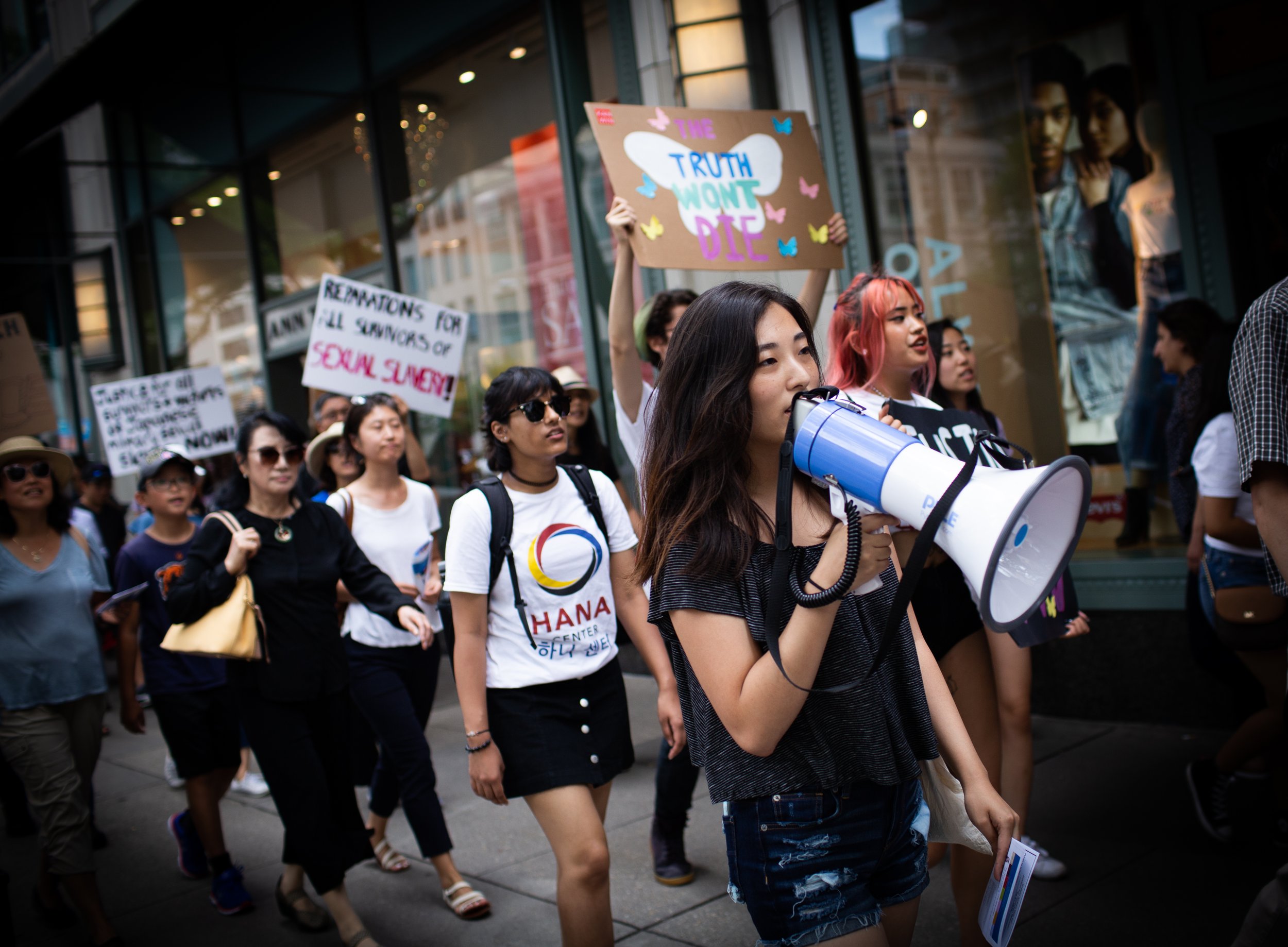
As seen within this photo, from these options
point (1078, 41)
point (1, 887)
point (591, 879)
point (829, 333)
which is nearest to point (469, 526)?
point (591, 879)

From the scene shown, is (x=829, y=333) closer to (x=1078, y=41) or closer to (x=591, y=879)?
(x=591, y=879)

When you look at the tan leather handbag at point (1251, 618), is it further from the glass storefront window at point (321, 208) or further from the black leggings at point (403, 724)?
the glass storefront window at point (321, 208)

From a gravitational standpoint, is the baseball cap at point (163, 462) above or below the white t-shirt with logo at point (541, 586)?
above

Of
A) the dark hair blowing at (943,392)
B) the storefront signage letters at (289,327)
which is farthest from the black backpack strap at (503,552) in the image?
the storefront signage letters at (289,327)

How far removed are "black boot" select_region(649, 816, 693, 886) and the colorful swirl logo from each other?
131cm

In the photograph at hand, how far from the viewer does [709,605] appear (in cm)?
191

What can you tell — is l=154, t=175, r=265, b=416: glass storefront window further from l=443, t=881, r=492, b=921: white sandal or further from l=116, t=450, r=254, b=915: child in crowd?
l=443, t=881, r=492, b=921: white sandal

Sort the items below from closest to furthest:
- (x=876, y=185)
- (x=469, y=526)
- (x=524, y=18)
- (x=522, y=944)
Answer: (x=469, y=526) < (x=522, y=944) < (x=876, y=185) < (x=524, y=18)

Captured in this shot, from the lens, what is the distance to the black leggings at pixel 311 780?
398 cm

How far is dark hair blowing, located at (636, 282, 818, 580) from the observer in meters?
1.94

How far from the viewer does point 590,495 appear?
11.7 feet

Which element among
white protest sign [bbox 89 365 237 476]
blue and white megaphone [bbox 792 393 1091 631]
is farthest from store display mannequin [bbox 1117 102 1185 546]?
white protest sign [bbox 89 365 237 476]

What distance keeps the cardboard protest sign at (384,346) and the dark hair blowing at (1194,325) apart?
3865 mm

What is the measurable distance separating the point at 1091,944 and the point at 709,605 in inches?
90.5
